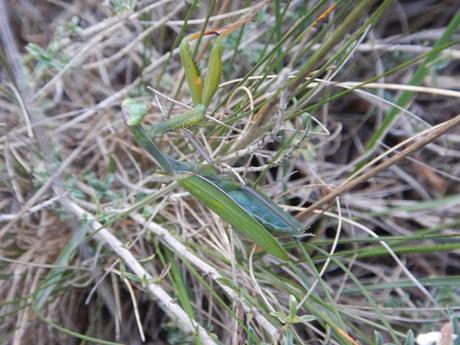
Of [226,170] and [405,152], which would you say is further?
[226,170]

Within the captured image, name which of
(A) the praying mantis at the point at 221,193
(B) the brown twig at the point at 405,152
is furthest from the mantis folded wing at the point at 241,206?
(B) the brown twig at the point at 405,152

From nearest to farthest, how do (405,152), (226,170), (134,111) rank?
(134,111) → (405,152) → (226,170)

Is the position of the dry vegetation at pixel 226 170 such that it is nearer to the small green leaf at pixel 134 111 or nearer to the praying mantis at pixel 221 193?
the praying mantis at pixel 221 193

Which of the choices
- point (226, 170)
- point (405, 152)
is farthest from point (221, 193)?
point (405, 152)

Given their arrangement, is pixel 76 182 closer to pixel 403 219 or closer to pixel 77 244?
pixel 77 244

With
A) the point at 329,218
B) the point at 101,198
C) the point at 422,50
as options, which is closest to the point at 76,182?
the point at 101,198

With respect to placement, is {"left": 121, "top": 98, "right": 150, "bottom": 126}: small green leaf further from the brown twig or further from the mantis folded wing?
the brown twig

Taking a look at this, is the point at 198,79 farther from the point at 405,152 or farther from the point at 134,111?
the point at 405,152

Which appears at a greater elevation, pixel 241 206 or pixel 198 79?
pixel 198 79
